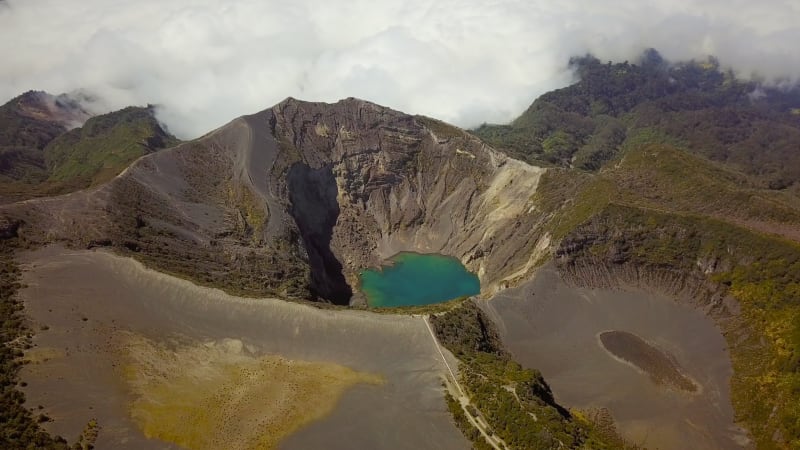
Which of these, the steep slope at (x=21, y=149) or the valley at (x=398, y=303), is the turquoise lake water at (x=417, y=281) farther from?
the steep slope at (x=21, y=149)

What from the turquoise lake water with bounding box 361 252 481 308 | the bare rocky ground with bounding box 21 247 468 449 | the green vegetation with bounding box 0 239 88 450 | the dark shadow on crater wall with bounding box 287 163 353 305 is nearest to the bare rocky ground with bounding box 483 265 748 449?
the bare rocky ground with bounding box 21 247 468 449

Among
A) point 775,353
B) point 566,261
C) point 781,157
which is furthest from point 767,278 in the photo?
point 781,157

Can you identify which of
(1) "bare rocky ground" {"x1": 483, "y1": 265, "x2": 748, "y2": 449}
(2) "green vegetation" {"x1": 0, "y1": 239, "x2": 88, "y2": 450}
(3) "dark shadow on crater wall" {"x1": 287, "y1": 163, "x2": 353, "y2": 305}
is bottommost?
(1) "bare rocky ground" {"x1": 483, "y1": 265, "x2": 748, "y2": 449}

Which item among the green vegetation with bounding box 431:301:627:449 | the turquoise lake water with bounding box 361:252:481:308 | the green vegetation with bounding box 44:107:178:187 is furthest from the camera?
the green vegetation with bounding box 44:107:178:187

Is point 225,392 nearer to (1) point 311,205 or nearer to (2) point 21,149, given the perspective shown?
(1) point 311,205

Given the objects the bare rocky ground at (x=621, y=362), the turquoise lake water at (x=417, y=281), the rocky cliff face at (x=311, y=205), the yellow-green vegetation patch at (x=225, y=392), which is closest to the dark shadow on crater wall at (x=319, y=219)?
the rocky cliff face at (x=311, y=205)

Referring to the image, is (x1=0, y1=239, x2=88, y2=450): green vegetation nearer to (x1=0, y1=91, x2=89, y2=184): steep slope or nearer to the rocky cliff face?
the rocky cliff face
